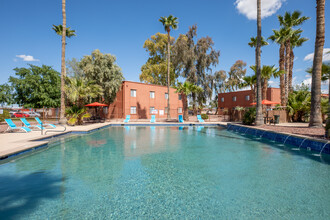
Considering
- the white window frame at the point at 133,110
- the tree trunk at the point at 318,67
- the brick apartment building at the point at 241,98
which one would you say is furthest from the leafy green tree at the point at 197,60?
the tree trunk at the point at 318,67

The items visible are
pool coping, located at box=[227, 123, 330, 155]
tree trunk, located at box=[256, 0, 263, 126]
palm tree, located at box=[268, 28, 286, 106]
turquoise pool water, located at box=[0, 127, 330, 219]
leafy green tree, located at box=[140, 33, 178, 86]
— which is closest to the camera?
turquoise pool water, located at box=[0, 127, 330, 219]

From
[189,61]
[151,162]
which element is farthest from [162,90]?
[151,162]

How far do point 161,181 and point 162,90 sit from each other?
28.1 meters

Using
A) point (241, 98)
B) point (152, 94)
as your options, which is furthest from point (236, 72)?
point (152, 94)

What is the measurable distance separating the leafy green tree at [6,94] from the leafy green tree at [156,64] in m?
23.6

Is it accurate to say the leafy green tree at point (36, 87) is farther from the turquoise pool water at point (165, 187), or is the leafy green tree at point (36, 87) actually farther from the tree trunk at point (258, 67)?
the tree trunk at point (258, 67)

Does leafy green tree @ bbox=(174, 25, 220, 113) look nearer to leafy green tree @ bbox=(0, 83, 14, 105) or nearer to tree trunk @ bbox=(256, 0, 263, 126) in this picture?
tree trunk @ bbox=(256, 0, 263, 126)

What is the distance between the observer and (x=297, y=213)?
3219 millimetres

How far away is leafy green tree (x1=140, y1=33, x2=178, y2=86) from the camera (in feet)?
133

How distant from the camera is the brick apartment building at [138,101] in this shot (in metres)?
28.1

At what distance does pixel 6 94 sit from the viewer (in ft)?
96.0

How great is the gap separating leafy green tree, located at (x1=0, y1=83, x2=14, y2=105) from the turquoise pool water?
3007 cm

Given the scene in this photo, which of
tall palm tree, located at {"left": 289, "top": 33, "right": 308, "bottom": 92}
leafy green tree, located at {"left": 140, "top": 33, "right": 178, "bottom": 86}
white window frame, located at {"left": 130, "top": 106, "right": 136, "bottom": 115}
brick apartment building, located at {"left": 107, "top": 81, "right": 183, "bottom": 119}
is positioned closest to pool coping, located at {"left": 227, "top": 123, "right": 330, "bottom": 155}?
tall palm tree, located at {"left": 289, "top": 33, "right": 308, "bottom": 92}

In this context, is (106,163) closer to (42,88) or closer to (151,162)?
(151,162)
